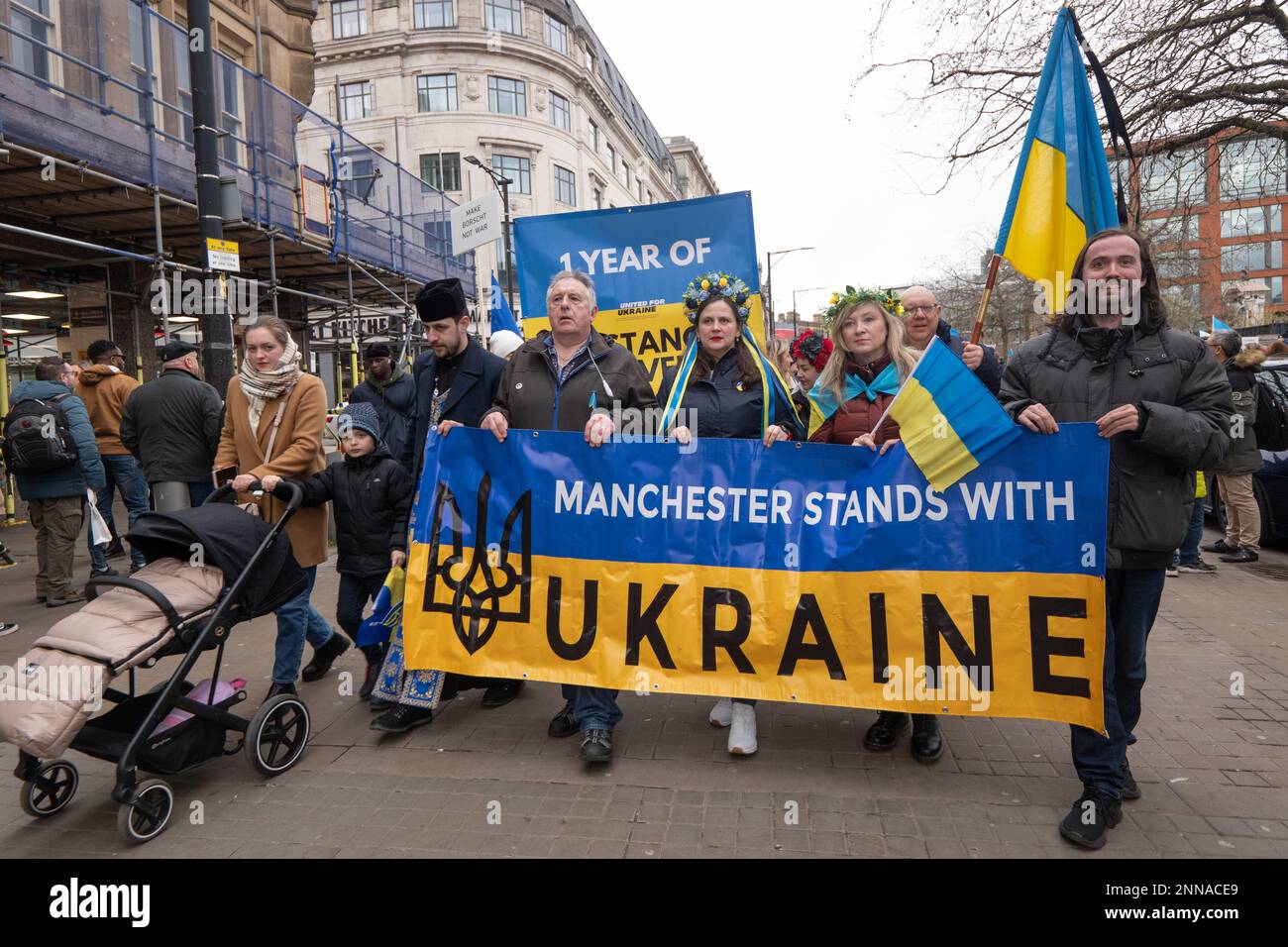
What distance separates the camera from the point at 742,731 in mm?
3779

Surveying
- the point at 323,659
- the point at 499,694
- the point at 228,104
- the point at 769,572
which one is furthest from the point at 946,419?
the point at 228,104

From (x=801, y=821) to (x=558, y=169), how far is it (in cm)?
5165

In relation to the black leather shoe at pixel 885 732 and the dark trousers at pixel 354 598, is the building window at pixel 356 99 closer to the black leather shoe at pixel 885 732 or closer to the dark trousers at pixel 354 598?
the dark trousers at pixel 354 598

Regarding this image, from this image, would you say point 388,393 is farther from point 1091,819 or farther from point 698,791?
point 1091,819

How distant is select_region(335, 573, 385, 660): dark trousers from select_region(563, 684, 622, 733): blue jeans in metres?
1.35

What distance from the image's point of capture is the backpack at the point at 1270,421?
25.5ft

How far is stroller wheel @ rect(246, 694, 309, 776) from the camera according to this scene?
355 centimetres

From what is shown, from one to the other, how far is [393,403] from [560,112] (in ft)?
168

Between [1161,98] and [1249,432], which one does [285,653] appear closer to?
[1249,432]

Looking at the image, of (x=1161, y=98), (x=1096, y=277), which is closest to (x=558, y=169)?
(x=1161, y=98)

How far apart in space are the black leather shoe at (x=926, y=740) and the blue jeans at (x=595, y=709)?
1.40 meters

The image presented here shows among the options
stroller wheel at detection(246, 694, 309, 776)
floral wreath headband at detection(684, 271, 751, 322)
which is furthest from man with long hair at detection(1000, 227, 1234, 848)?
stroller wheel at detection(246, 694, 309, 776)

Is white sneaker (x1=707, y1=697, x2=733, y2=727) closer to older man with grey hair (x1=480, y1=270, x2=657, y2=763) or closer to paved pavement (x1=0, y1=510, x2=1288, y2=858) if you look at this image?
paved pavement (x1=0, y1=510, x2=1288, y2=858)

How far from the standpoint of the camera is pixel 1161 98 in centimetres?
956
